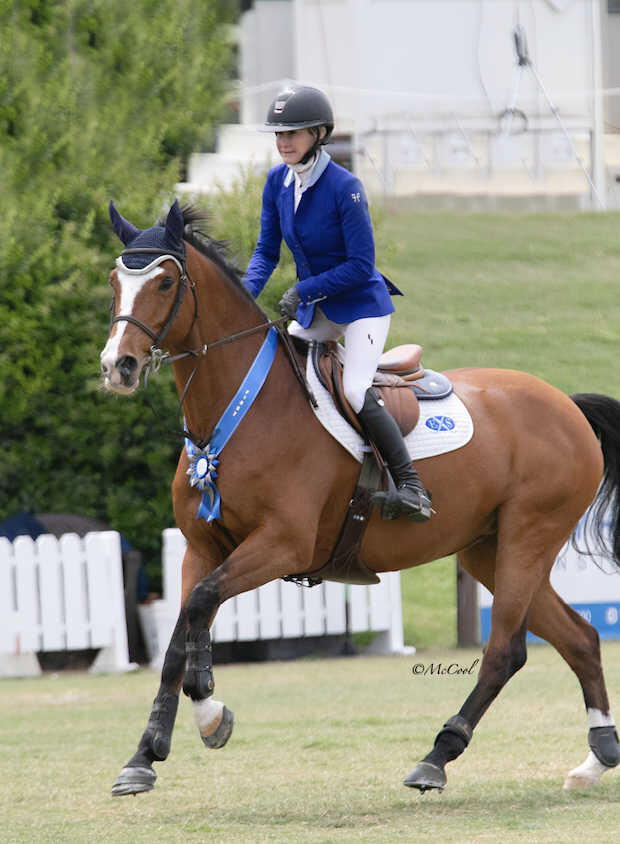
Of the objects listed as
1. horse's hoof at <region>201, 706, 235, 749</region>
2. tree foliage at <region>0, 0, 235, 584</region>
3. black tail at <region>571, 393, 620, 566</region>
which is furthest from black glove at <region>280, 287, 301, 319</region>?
tree foliage at <region>0, 0, 235, 584</region>

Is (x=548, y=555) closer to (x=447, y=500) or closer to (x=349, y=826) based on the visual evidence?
(x=447, y=500)

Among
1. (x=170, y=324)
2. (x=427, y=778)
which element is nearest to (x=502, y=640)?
(x=427, y=778)

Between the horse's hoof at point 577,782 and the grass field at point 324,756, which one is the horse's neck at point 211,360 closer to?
the grass field at point 324,756

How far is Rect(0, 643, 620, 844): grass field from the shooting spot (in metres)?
5.55

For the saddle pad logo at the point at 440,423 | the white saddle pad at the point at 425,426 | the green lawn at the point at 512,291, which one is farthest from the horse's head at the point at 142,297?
the green lawn at the point at 512,291

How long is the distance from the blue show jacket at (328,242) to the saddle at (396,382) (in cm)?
20

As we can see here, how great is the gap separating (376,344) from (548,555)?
1496 mm

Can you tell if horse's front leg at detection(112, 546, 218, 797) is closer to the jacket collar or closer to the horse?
the horse

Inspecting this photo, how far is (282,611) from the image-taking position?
12656 mm

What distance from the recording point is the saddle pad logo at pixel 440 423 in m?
6.55

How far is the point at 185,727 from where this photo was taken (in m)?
9.22

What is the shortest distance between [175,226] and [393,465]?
4.93ft

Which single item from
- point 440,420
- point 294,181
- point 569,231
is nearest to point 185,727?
point 440,420

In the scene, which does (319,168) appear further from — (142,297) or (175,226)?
(142,297)
